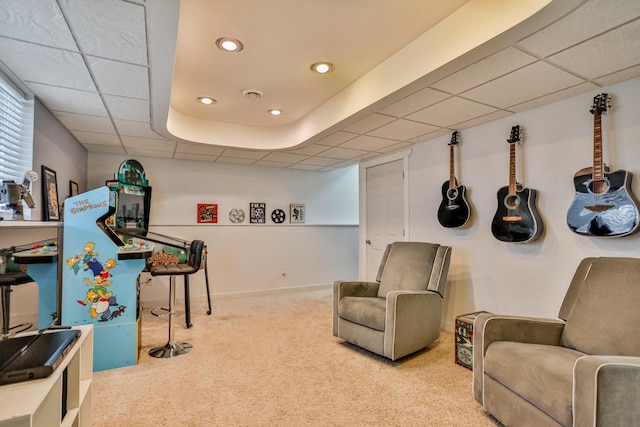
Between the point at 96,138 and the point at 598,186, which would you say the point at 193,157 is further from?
the point at 598,186

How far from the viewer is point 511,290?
2920 mm

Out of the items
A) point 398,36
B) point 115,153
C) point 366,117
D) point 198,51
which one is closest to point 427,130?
point 366,117

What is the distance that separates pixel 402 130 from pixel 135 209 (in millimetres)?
3477

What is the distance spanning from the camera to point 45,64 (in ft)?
6.49

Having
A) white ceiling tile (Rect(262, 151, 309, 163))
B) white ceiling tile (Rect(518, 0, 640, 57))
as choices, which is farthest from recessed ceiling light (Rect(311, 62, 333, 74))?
white ceiling tile (Rect(262, 151, 309, 163))

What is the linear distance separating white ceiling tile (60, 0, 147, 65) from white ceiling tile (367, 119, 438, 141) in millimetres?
2177

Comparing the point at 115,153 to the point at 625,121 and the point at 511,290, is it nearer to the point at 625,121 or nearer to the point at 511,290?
the point at 511,290

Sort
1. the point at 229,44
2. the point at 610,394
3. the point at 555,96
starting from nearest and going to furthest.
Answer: the point at 610,394
the point at 229,44
the point at 555,96

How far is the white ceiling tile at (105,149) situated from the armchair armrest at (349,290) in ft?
10.5

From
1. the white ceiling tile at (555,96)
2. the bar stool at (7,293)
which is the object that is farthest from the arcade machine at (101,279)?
the white ceiling tile at (555,96)

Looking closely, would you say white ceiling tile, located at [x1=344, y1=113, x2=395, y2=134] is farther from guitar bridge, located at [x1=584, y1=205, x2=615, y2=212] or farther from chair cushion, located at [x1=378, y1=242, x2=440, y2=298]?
guitar bridge, located at [x1=584, y1=205, x2=615, y2=212]

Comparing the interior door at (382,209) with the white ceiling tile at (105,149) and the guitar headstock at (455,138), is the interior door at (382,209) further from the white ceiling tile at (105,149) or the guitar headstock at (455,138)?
the white ceiling tile at (105,149)

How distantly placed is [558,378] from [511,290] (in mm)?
1549

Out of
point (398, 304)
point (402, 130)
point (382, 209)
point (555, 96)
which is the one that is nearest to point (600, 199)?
point (555, 96)
